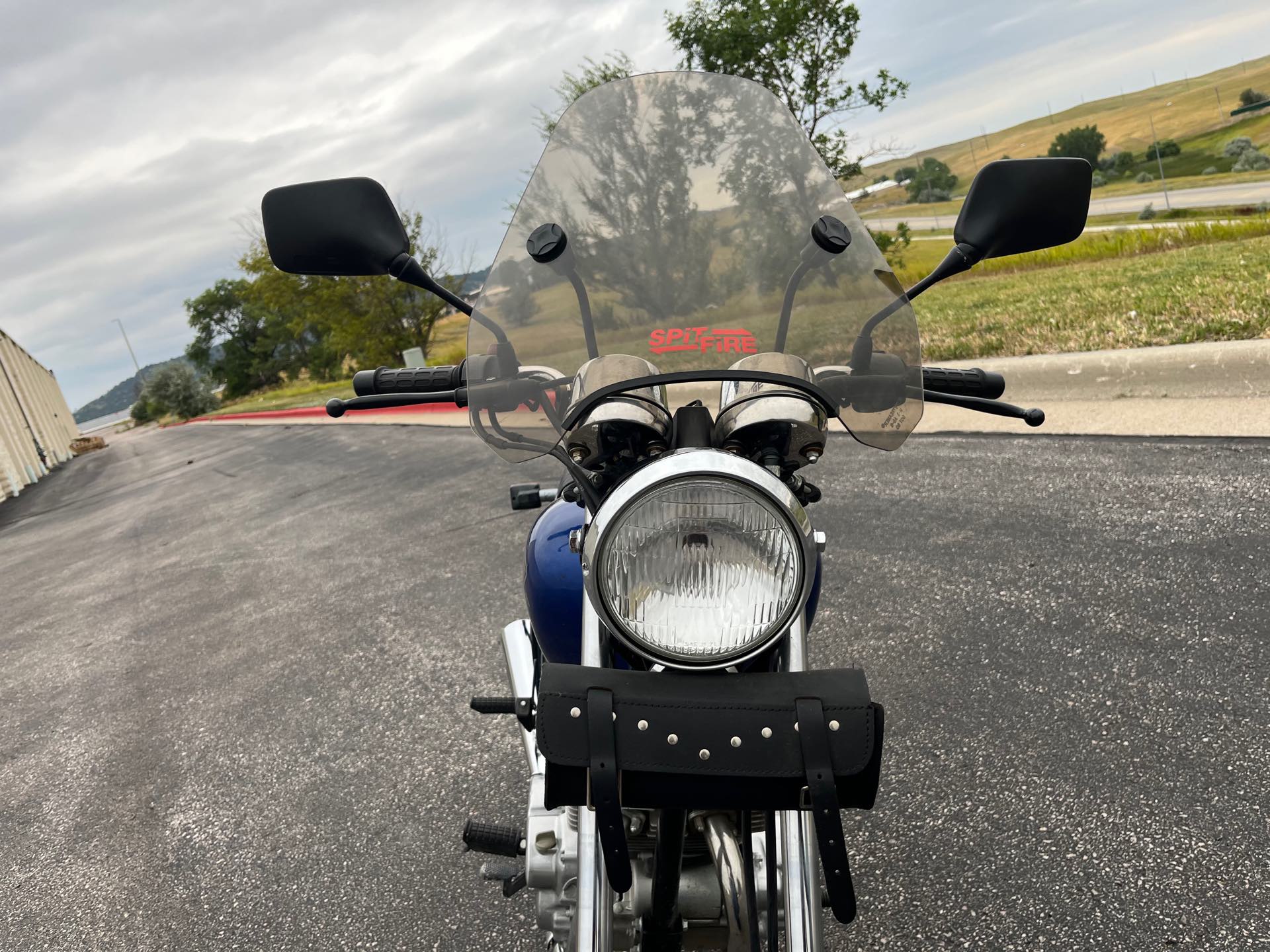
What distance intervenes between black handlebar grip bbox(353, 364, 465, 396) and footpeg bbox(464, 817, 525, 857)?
1.00 metres

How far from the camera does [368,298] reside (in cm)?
2795

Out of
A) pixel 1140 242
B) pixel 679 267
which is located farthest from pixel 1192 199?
pixel 679 267

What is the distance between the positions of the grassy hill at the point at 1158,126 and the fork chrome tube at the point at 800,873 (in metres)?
27.7

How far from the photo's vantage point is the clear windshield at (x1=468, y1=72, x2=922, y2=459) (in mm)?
1464

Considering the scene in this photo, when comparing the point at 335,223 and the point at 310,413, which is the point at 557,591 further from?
the point at 310,413

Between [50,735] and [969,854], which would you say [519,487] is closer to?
[969,854]

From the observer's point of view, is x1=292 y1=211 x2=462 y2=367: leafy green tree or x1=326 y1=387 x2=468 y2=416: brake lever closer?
x1=326 y1=387 x2=468 y2=416: brake lever

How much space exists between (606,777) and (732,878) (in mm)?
491

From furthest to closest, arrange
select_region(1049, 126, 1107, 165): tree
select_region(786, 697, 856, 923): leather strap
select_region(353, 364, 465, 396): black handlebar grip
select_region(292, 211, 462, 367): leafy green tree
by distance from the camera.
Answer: select_region(1049, 126, 1107, 165): tree, select_region(292, 211, 462, 367): leafy green tree, select_region(353, 364, 465, 396): black handlebar grip, select_region(786, 697, 856, 923): leather strap

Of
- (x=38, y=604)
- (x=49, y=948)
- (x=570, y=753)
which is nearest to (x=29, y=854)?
(x=49, y=948)

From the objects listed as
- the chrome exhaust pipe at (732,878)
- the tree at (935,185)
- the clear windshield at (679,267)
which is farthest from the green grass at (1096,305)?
the tree at (935,185)

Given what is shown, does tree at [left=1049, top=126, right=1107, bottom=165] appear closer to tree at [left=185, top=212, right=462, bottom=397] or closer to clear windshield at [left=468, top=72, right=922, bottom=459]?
tree at [left=185, top=212, right=462, bottom=397]

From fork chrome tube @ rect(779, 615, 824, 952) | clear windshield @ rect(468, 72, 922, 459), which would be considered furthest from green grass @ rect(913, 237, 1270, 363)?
fork chrome tube @ rect(779, 615, 824, 952)

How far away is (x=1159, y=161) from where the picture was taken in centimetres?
4509
